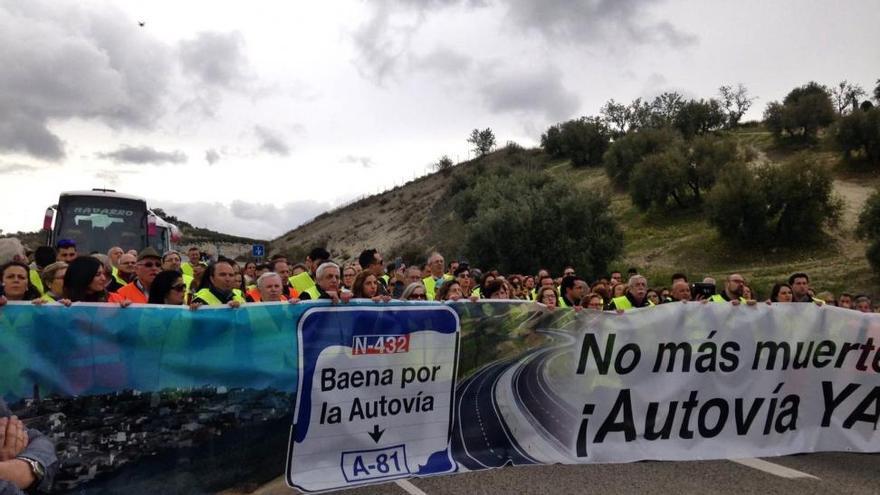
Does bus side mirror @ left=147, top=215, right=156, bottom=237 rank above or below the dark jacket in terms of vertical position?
above

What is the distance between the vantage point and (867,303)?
995 centimetres

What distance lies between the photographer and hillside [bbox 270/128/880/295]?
31938 mm

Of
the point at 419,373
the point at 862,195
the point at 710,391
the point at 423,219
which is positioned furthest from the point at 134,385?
the point at 423,219

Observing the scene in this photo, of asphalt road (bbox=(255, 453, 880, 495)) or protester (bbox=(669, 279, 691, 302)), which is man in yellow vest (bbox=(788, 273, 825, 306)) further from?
asphalt road (bbox=(255, 453, 880, 495))

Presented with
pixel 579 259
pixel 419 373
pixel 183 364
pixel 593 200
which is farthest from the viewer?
pixel 593 200

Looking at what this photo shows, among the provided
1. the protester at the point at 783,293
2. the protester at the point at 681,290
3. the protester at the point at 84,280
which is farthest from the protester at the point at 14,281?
the protester at the point at 783,293

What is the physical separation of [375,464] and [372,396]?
1.77 feet

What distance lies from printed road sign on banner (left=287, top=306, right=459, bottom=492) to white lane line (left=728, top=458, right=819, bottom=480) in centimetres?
293

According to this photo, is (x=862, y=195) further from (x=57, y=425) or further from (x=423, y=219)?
(x=57, y=425)

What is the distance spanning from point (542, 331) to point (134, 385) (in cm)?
338

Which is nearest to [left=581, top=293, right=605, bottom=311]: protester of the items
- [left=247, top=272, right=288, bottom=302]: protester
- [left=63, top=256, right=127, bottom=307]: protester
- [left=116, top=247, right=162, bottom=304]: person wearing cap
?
[left=247, top=272, right=288, bottom=302]: protester

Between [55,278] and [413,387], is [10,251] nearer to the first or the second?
[55,278]

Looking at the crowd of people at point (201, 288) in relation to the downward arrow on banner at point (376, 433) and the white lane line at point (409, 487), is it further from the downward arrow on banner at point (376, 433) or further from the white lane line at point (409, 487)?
the white lane line at point (409, 487)

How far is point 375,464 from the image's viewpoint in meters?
5.44
